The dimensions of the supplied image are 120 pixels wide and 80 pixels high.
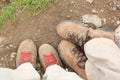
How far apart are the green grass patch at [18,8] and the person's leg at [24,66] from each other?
22 cm

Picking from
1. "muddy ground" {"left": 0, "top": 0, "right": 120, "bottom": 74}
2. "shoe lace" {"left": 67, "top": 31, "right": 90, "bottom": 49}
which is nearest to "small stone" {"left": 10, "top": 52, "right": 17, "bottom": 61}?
"muddy ground" {"left": 0, "top": 0, "right": 120, "bottom": 74}

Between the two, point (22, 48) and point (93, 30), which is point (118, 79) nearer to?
point (93, 30)

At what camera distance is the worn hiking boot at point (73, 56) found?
2.78 meters

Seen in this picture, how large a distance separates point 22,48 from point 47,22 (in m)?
0.27

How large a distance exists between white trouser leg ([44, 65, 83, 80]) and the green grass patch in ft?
1.60

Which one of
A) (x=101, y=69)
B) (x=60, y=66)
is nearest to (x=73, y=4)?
(x=60, y=66)

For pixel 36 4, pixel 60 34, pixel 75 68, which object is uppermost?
pixel 36 4

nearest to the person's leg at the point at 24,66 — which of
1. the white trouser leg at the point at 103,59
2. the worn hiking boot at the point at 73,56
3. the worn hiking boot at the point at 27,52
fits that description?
the worn hiking boot at the point at 27,52

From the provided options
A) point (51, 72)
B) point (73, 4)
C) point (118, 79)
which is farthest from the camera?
point (73, 4)

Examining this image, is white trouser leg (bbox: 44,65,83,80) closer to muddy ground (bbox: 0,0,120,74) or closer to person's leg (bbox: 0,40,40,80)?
person's leg (bbox: 0,40,40,80)

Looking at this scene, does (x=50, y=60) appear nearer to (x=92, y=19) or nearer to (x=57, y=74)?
(x=57, y=74)

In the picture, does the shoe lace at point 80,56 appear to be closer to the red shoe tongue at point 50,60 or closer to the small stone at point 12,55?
the red shoe tongue at point 50,60

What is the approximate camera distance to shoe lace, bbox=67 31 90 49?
9.18 ft

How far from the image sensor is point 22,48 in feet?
9.47
